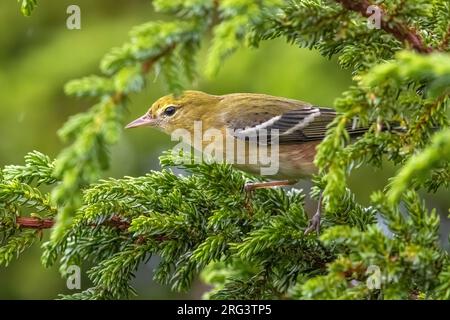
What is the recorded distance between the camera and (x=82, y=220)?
3.39 m

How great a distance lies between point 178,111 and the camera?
5.34m

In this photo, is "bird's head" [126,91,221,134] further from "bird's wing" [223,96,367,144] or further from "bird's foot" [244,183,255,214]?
"bird's foot" [244,183,255,214]

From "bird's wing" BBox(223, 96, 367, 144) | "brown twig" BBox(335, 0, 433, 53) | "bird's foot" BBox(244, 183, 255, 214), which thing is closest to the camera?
"brown twig" BBox(335, 0, 433, 53)

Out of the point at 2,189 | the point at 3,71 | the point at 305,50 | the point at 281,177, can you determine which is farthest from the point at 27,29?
the point at 2,189

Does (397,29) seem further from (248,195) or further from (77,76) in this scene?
(77,76)

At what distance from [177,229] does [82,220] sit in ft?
1.35

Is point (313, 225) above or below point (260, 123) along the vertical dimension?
below

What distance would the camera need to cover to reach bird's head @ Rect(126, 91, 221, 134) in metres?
5.23

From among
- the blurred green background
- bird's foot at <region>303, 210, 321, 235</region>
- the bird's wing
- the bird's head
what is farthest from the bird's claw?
the blurred green background

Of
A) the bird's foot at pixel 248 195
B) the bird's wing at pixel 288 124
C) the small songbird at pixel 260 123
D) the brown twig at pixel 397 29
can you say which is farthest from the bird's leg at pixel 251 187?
the brown twig at pixel 397 29

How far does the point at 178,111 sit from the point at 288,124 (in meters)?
0.80

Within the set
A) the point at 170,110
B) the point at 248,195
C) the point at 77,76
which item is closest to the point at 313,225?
the point at 248,195

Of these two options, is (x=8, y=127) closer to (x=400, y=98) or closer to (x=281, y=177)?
(x=281, y=177)

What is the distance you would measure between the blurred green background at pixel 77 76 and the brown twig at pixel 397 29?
3.71 metres
